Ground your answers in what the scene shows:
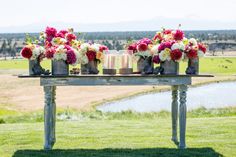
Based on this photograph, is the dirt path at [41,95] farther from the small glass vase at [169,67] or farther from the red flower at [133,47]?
the small glass vase at [169,67]

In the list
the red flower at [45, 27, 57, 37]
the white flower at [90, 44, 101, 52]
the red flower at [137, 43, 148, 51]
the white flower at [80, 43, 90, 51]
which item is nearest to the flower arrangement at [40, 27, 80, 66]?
the red flower at [45, 27, 57, 37]

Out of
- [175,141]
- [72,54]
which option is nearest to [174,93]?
[175,141]

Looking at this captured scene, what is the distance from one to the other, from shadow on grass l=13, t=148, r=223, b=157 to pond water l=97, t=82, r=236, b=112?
26771 millimetres

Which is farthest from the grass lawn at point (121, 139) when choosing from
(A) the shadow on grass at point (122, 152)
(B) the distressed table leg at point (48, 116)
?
(B) the distressed table leg at point (48, 116)

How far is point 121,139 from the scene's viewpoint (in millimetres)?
13039

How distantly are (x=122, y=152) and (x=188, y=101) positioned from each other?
33419mm

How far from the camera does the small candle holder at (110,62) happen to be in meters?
11.7

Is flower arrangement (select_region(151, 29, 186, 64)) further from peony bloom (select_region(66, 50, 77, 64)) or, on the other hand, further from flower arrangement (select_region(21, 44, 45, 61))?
flower arrangement (select_region(21, 44, 45, 61))

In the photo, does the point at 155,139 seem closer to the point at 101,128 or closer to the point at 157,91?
the point at 101,128

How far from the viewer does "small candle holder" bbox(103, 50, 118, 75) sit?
11694 mm

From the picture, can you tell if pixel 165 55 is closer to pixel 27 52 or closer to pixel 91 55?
pixel 91 55

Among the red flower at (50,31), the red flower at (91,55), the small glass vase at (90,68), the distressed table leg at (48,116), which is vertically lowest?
the distressed table leg at (48,116)

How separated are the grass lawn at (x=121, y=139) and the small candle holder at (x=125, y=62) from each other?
1.67 meters

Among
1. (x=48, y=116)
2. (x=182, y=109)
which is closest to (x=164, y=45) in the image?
(x=182, y=109)
